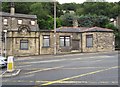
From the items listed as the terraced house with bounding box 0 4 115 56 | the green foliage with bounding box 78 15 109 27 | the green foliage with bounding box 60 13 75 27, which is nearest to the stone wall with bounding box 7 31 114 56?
the terraced house with bounding box 0 4 115 56

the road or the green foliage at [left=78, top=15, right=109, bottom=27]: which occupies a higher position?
the green foliage at [left=78, top=15, right=109, bottom=27]

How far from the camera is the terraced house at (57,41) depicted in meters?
34.8

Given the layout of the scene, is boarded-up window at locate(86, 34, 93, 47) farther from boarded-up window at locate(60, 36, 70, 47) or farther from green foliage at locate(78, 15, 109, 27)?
green foliage at locate(78, 15, 109, 27)

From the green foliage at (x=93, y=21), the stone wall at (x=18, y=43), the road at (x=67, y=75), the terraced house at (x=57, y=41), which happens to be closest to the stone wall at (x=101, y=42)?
the terraced house at (x=57, y=41)

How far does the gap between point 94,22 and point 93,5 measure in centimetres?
1374

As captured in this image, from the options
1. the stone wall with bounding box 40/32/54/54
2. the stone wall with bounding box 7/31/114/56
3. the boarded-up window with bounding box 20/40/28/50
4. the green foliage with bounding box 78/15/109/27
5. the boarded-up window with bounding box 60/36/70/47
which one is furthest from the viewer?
the green foliage with bounding box 78/15/109/27

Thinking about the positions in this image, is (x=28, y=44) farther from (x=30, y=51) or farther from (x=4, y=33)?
(x=4, y=33)

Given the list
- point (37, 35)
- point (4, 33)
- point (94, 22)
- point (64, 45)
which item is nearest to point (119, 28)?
point (94, 22)

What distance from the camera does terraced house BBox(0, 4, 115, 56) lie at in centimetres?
3478

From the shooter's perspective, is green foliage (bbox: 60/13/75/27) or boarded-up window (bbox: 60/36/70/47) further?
green foliage (bbox: 60/13/75/27)

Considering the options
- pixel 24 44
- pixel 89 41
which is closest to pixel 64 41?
pixel 89 41

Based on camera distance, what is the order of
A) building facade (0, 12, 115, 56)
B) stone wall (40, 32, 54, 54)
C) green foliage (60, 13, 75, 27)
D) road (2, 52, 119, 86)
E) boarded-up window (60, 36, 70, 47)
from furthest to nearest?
green foliage (60, 13, 75, 27), boarded-up window (60, 36, 70, 47), stone wall (40, 32, 54, 54), building facade (0, 12, 115, 56), road (2, 52, 119, 86)

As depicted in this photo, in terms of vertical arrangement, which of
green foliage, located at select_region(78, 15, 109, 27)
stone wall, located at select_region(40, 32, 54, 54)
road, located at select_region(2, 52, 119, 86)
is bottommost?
road, located at select_region(2, 52, 119, 86)

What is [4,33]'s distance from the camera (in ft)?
114
